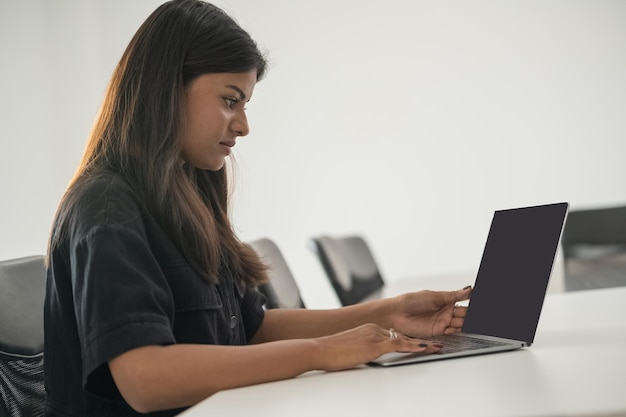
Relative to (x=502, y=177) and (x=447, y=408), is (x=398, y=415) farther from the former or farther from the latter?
(x=502, y=177)

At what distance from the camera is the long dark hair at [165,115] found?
4.23 feet

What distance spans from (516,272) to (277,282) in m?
0.99

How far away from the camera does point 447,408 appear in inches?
33.1

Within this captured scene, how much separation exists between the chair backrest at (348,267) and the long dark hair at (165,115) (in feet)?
4.91

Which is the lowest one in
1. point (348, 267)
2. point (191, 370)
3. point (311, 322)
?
point (348, 267)

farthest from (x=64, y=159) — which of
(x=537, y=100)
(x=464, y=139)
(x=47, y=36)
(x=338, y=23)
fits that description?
(x=537, y=100)

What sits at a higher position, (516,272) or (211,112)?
(211,112)

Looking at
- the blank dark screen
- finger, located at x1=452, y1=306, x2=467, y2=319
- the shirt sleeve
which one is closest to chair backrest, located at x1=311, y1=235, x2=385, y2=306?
finger, located at x1=452, y1=306, x2=467, y2=319

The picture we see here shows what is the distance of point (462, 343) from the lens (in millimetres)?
1292

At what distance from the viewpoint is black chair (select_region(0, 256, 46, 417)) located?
127cm

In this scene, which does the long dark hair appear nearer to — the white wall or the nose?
the nose

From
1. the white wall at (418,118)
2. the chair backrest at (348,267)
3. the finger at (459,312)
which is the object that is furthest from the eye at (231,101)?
the white wall at (418,118)

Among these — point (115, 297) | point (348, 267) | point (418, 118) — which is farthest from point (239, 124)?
point (418, 118)

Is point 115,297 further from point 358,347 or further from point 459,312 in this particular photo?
point 459,312
